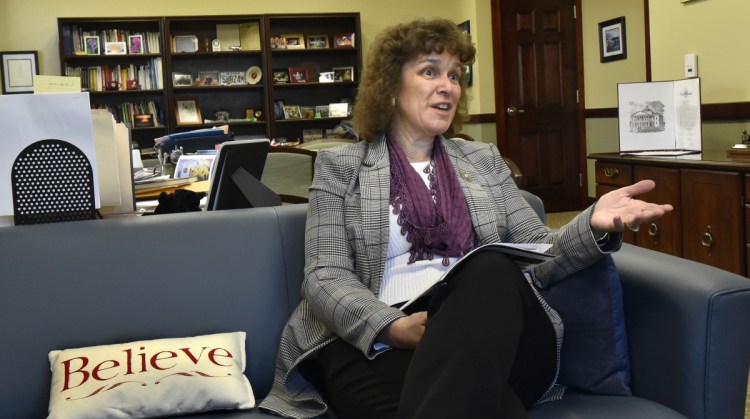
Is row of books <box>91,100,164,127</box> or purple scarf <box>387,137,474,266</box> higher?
row of books <box>91,100,164,127</box>

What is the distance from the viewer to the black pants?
54.2 inches

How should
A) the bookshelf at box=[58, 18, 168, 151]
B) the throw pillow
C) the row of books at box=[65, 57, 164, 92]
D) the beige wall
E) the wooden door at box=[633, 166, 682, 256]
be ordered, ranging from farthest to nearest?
the row of books at box=[65, 57, 164, 92] < the bookshelf at box=[58, 18, 168, 151] < the beige wall < the wooden door at box=[633, 166, 682, 256] < the throw pillow

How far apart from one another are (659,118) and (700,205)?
30.2 inches

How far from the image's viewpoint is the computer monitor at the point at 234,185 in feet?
7.52

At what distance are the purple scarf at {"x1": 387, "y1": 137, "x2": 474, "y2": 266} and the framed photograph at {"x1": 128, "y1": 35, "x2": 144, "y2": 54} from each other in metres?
6.17

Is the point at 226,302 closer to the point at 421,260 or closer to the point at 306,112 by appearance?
the point at 421,260

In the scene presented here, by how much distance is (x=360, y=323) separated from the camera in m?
1.71

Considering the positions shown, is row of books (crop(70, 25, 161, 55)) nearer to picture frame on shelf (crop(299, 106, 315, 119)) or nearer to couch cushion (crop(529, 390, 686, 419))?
picture frame on shelf (crop(299, 106, 315, 119))

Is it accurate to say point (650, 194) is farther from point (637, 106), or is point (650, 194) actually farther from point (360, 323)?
point (360, 323)

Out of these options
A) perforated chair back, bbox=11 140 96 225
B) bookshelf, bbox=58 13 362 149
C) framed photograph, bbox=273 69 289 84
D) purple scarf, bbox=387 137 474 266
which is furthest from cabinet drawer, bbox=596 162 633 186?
framed photograph, bbox=273 69 289 84

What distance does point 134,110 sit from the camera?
7828mm

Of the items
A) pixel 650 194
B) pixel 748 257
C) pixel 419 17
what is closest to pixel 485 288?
pixel 419 17

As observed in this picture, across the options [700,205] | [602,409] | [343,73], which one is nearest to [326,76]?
[343,73]

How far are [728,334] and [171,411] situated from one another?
1070 millimetres
